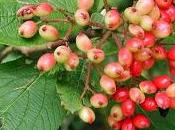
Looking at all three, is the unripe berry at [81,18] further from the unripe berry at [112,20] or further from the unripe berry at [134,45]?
the unripe berry at [134,45]

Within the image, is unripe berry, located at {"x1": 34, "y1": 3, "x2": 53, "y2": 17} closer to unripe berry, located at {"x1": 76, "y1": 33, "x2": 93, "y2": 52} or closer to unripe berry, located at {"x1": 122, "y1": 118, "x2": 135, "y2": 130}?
unripe berry, located at {"x1": 76, "y1": 33, "x2": 93, "y2": 52}

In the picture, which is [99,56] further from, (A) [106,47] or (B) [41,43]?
(A) [106,47]

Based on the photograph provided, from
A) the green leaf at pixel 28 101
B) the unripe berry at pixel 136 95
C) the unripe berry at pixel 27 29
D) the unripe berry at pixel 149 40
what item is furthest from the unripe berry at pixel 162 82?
the unripe berry at pixel 27 29

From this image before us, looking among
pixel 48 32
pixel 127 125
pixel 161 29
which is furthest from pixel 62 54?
pixel 127 125

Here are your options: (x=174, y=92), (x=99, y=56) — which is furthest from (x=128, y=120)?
(x=99, y=56)

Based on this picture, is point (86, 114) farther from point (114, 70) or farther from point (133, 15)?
point (133, 15)

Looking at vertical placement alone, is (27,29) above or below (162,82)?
above
